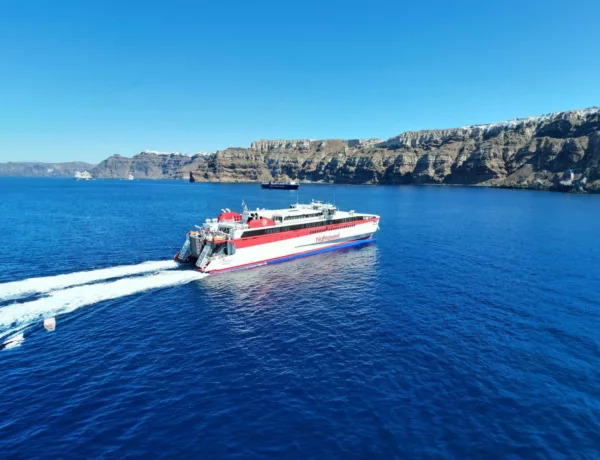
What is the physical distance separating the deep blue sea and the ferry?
3469 mm

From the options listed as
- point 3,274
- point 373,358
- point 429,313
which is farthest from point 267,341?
point 3,274

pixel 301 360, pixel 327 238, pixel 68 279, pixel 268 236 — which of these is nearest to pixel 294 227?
pixel 268 236

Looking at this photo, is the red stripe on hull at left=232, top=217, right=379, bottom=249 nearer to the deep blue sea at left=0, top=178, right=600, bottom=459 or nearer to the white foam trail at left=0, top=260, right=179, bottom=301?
the deep blue sea at left=0, top=178, right=600, bottom=459

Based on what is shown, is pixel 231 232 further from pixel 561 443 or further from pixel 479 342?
pixel 561 443

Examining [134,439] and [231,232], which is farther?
[231,232]

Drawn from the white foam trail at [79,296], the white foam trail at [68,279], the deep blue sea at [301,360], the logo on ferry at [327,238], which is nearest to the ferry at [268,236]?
the logo on ferry at [327,238]

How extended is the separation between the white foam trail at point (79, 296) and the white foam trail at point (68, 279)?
7.29 feet

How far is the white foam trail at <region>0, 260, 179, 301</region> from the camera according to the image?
43.4 m

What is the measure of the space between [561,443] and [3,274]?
68.1 metres

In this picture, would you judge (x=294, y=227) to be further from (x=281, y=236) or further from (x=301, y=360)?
(x=301, y=360)

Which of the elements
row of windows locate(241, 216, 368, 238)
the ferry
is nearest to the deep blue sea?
the ferry

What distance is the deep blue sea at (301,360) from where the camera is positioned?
21.4 meters

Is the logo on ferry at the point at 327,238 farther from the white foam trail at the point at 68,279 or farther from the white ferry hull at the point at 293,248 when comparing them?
the white foam trail at the point at 68,279

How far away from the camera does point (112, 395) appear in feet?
83.1
